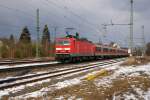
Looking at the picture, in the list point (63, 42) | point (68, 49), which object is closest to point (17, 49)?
point (63, 42)

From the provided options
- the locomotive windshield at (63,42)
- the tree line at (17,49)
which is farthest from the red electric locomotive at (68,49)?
the tree line at (17,49)

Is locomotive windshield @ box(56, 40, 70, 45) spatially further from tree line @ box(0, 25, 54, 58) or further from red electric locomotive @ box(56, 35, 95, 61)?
tree line @ box(0, 25, 54, 58)

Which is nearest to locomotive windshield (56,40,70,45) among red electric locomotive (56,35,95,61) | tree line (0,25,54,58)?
red electric locomotive (56,35,95,61)

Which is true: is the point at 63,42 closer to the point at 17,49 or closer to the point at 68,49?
the point at 68,49

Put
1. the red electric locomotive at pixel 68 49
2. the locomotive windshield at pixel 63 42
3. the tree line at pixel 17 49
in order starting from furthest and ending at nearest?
the tree line at pixel 17 49, the locomotive windshield at pixel 63 42, the red electric locomotive at pixel 68 49

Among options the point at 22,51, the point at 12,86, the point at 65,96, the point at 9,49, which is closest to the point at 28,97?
the point at 65,96

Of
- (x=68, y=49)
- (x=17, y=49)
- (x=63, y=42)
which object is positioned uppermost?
(x=63, y=42)

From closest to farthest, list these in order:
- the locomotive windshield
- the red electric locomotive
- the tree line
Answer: the red electric locomotive, the locomotive windshield, the tree line

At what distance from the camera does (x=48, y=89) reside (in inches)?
447

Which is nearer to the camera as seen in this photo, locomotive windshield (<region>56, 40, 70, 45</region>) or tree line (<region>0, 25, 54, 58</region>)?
locomotive windshield (<region>56, 40, 70, 45</region>)

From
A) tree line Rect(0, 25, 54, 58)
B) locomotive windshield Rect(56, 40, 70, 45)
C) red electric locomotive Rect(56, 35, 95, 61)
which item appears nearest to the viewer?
red electric locomotive Rect(56, 35, 95, 61)

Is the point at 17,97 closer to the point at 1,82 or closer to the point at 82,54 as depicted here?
the point at 1,82

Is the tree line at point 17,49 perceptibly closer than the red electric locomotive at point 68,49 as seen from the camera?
No

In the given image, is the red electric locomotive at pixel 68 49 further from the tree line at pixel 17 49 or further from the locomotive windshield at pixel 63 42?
the tree line at pixel 17 49
